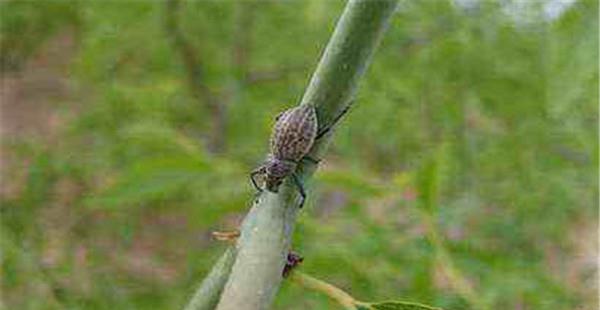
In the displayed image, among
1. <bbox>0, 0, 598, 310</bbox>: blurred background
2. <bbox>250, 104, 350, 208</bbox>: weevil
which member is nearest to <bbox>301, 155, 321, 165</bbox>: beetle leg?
<bbox>250, 104, 350, 208</bbox>: weevil

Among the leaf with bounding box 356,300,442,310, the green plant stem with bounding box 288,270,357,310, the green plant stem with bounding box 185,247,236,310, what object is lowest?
the green plant stem with bounding box 185,247,236,310

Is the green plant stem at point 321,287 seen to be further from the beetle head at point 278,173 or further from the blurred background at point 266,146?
the blurred background at point 266,146

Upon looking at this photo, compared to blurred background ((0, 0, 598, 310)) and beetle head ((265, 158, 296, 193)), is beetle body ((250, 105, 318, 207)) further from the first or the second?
blurred background ((0, 0, 598, 310))

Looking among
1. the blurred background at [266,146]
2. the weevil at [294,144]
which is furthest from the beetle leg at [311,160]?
the blurred background at [266,146]

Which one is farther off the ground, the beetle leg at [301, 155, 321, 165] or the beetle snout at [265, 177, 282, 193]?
the beetle leg at [301, 155, 321, 165]

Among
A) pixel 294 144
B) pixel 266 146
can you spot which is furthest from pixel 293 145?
pixel 266 146

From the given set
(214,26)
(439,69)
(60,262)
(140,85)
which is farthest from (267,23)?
(60,262)

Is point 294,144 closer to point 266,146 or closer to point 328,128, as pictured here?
point 328,128

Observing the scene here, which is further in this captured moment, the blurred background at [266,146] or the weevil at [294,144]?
the blurred background at [266,146]
